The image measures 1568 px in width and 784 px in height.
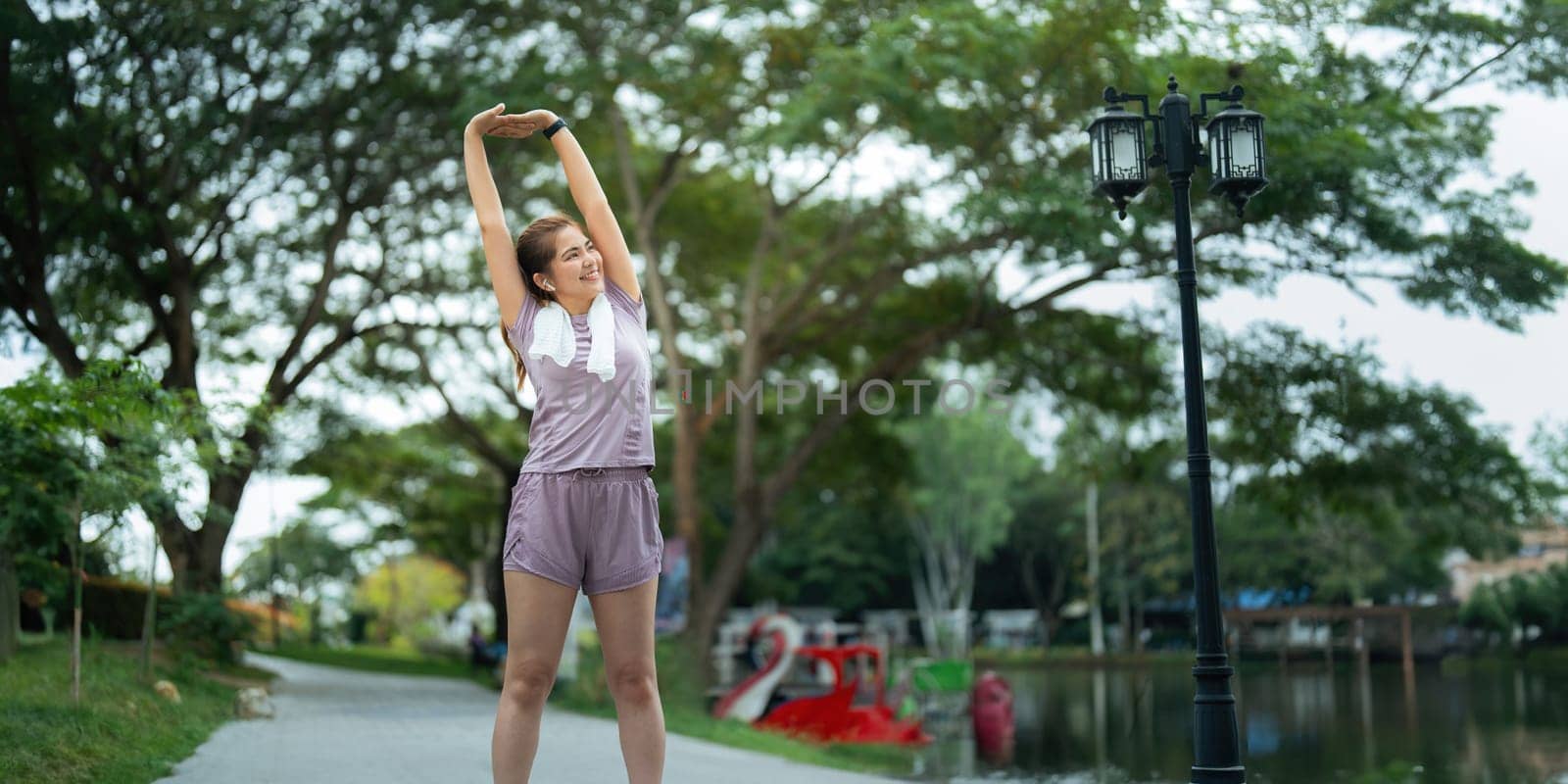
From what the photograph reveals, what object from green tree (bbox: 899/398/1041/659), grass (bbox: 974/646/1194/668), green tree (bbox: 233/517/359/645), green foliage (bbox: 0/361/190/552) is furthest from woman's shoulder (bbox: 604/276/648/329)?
green tree (bbox: 899/398/1041/659)

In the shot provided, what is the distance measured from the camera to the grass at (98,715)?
631 cm

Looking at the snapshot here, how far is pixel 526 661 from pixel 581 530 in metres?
0.32

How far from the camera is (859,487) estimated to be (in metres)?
22.7

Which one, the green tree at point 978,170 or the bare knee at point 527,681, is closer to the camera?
the bare knee at point 527,681

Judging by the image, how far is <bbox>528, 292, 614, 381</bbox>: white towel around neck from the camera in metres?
3.36

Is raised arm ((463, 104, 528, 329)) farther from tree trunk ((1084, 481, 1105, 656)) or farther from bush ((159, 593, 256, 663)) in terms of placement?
tree trunk ((1084, 481, 1105, 656))

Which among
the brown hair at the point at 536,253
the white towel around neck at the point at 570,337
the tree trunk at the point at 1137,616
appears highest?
the brown hair at the point at 536,253

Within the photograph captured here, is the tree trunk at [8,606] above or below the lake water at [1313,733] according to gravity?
above

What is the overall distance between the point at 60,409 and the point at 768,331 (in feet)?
32.7

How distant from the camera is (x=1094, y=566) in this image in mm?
41656

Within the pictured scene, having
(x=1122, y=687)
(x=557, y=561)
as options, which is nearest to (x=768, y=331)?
(x=1122, y=687)

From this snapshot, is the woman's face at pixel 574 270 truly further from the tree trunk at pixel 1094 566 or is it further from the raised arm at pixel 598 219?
the tree trunk at pixel 1094 566

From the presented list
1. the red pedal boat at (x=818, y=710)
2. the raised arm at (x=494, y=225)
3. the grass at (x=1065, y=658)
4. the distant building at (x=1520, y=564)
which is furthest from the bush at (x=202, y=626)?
Answer: the grass at (x=1065, y=658)

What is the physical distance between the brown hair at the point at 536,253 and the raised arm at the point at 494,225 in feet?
0.08
